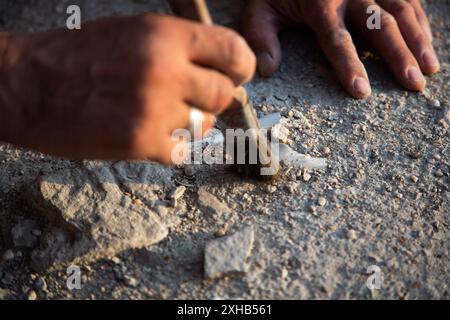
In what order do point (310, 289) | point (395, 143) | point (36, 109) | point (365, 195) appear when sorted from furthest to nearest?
point (395, 143) → point (365, 195) → point (310, 289) → point (36, 109)

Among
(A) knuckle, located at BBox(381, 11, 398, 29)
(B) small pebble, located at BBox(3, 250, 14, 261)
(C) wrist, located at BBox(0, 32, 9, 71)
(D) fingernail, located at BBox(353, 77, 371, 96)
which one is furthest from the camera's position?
(A) knuckle, located at BBox(381, 11, 398, 29)

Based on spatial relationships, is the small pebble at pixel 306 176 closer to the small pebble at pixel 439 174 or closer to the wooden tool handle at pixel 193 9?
the small pebble at pixel 439 174

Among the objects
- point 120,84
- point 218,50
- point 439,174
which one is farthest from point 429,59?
point 120,84

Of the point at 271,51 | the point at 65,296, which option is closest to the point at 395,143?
the point at 271,51

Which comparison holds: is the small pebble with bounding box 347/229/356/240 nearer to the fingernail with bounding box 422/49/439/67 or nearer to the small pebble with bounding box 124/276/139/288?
the small pebble with bounding box 124/276/139/288

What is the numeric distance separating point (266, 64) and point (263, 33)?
0.44ft

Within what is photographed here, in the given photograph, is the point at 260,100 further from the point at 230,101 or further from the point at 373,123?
the point at 230,101

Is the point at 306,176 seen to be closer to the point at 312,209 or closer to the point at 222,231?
the point at 312,209

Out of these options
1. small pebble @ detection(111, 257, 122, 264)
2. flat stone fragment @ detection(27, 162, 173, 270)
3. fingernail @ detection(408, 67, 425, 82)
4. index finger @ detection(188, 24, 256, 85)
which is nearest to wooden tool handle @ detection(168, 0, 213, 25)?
index finger @ detection(188, 24, 256, 85)

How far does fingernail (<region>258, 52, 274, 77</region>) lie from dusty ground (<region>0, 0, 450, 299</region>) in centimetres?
4

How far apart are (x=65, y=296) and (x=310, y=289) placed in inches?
23.7

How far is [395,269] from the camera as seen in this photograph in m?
1.37

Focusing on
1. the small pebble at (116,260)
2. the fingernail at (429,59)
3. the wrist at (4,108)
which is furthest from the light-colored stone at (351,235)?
the wrist at (4,108)

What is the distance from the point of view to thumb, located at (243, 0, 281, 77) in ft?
6.13
